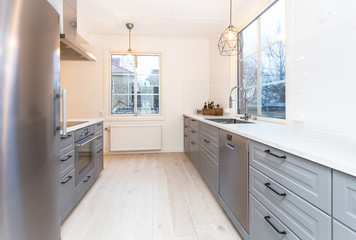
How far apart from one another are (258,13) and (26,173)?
291 centimetres

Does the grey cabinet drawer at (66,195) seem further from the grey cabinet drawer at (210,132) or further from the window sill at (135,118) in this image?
the window sill at (135,118)

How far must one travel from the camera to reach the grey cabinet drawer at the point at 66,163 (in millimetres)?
1701

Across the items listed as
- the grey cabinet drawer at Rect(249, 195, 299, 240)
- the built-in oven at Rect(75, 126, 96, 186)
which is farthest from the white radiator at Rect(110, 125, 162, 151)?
the grey cabinet drawer at Rect(249, 195, 299, 240)

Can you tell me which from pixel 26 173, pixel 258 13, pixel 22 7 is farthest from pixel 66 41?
pixel 258 13

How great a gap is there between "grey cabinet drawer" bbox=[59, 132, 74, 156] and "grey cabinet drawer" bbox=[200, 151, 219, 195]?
1500 millimetres

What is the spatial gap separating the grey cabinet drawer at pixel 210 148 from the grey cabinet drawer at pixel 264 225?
83 cm

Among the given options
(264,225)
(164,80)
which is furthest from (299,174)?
(164,80)

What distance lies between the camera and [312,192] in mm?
844

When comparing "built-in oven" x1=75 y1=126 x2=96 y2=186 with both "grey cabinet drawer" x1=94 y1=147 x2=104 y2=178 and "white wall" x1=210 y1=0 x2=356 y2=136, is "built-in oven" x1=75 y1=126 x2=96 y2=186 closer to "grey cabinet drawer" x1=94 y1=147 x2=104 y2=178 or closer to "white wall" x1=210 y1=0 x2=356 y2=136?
"grey cabinet drawer" x1=94 y1=147 x2=104 y2=178

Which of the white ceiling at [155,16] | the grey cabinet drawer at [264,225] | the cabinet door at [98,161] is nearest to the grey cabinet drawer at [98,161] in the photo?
the cabinet door at [98,161]

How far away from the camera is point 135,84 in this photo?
4484mm

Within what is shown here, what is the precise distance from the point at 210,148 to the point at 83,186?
5.02 feet

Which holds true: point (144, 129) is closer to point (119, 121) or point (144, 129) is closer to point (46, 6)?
point (119, 121)

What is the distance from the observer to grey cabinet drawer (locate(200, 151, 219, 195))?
86.5 inches
